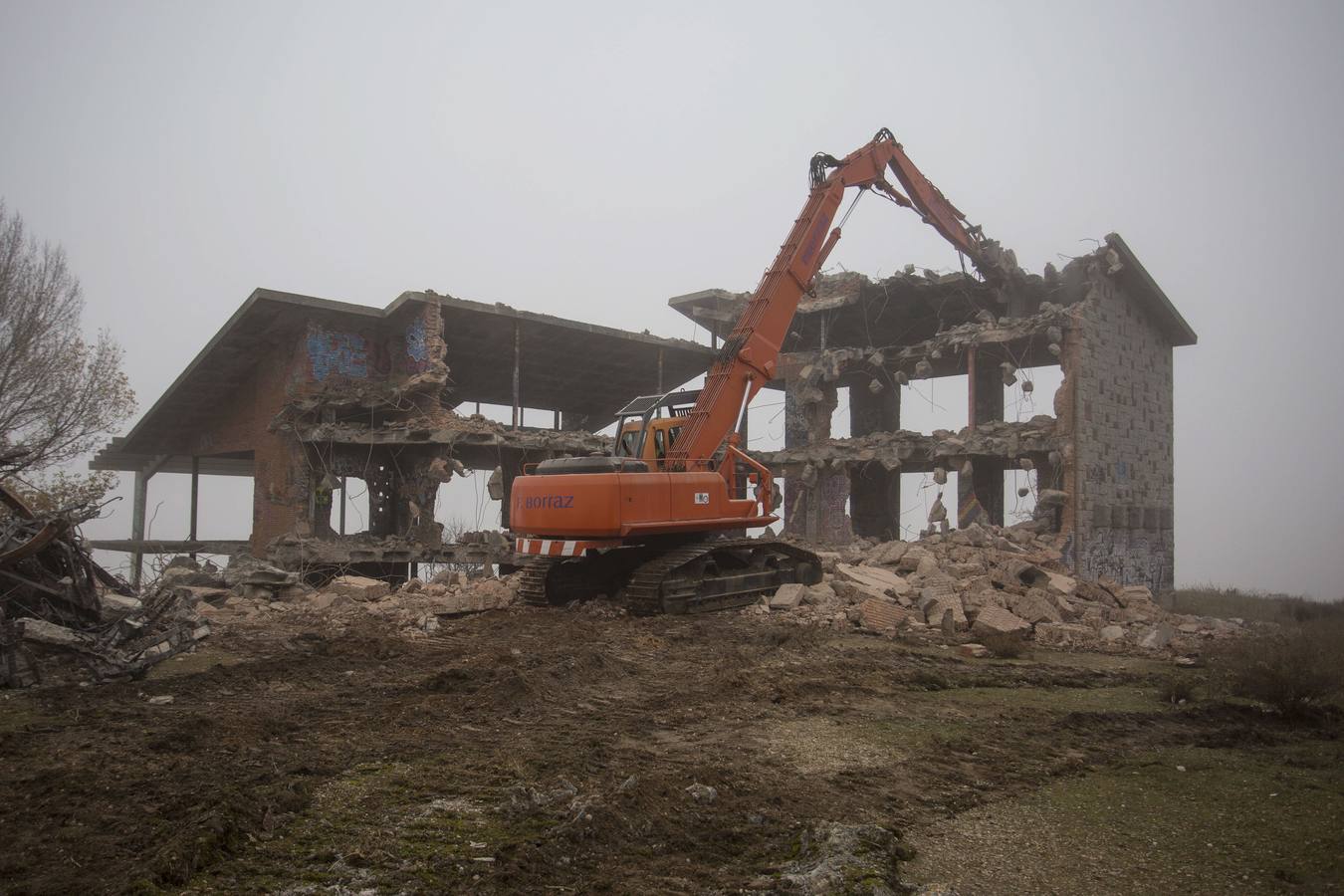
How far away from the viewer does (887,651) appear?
893cm

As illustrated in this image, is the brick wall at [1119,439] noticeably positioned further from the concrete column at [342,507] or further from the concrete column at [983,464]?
the concrete column at [342,507]

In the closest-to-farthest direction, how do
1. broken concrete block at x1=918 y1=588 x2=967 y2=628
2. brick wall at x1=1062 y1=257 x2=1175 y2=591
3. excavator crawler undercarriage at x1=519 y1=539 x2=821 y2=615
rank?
broken concrete block at x1=918 y1=588 x2=967 y2=628 → excavator crawler undercarriage at x1=519 y1=539 x2=821 y2=615 → brick wall at x1=1062 y1=257 x2=1175 y2=591

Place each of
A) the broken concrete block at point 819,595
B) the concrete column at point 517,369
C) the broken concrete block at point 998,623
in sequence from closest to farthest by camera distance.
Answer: the broken concrete block at point 998,623, the broken concrete block at point 819,595, the concrete column at point 517,369

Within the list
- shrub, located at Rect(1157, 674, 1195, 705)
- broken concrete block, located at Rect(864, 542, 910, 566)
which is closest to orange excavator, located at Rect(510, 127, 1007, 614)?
broken concrete block, located at Rect(864, 542, 910, 566)

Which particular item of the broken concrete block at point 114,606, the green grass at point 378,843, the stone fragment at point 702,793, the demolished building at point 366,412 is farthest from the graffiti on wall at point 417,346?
the stone fragment at point 702,793

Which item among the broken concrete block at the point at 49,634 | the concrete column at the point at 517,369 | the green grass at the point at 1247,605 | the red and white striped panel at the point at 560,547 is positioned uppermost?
the concrete column at the point at 517,369

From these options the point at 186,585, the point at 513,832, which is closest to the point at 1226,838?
the point at 513,832

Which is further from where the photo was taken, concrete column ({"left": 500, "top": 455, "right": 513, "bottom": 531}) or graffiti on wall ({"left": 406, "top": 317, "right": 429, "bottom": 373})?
concrete column ({"left": 500, "top": 455, "right": 513, "bottom": 531})

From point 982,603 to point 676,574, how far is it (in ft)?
12.4

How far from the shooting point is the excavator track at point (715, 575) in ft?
35.0

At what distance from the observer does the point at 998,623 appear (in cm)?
1020

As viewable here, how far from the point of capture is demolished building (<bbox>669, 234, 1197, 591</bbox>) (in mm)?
18625

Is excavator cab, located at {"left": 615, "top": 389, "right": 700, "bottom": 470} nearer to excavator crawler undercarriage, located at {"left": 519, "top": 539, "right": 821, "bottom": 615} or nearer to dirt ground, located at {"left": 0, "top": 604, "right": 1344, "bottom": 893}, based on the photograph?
excavator crawler undercarriage, located at {"left": 519, "top": 539, "right": 821, "bottom": 615}

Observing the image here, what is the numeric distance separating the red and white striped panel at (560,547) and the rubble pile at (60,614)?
3.82 metres
